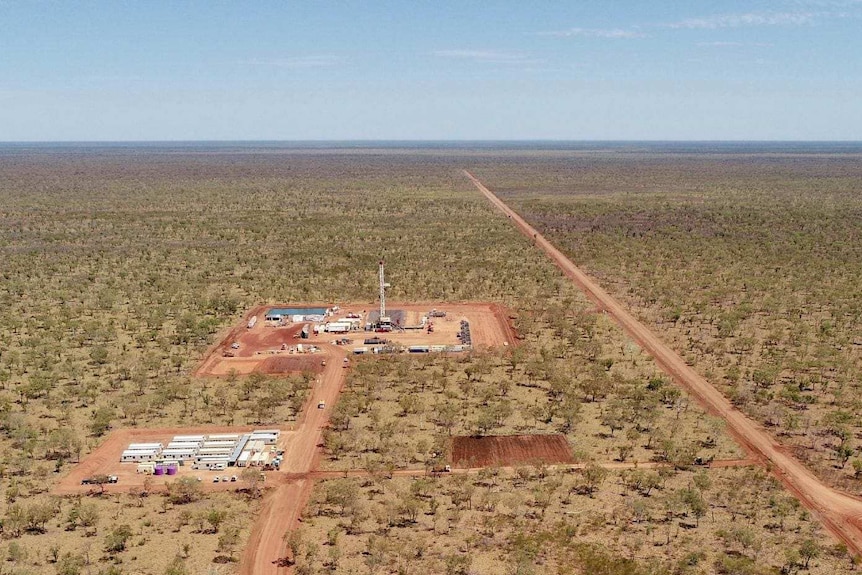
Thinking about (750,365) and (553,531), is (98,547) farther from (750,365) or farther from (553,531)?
(750,365)

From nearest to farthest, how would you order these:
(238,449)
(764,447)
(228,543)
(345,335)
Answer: (228,543) → (238,449) → (764,447) → (345,335)

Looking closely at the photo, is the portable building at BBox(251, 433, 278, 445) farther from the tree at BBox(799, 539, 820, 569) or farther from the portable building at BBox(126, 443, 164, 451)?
the tree at BBox(799, 539, 820, 569)

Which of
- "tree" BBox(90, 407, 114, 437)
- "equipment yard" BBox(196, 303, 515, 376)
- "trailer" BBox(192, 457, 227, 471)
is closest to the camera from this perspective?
"trailer" BBox(192, 457, 227, 471)

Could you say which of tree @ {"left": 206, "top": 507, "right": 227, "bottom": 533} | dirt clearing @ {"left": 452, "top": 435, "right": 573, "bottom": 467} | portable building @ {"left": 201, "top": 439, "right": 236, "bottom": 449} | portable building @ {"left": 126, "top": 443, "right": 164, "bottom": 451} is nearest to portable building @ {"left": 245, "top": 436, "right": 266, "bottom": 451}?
portable building @ {"left": 201, "top": 439, "right": 236, "bottom": 449}

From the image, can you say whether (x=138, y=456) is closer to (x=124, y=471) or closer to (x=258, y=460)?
(x=124, y=471)

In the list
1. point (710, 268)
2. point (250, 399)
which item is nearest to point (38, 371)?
point (250, 399)

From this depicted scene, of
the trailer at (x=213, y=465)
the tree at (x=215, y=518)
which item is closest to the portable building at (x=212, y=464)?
the trailer at (x=213, y=465)

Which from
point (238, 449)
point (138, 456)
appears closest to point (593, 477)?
point (238, 449)
